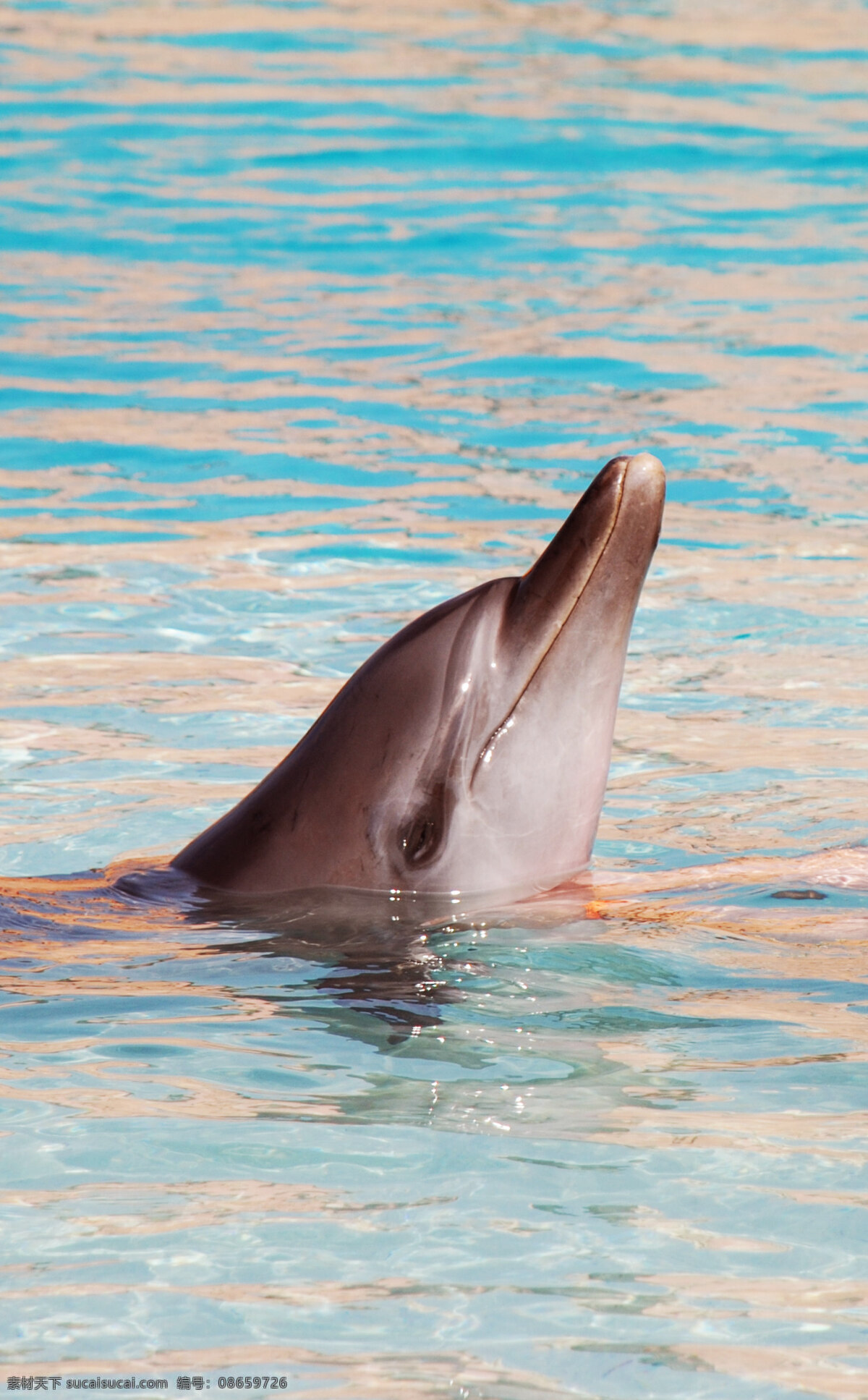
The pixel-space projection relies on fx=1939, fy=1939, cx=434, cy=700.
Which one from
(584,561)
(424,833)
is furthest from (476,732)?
(584,561)

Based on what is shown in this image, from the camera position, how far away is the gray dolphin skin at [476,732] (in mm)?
3893

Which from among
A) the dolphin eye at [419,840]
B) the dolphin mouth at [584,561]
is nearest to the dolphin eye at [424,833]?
the dolphin eye at [419,840]

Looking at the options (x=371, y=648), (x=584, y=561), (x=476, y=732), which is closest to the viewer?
(x=584, y=561)

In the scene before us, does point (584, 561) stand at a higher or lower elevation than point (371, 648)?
higher

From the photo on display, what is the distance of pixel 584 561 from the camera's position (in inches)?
152

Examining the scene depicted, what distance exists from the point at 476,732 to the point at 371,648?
3.13 m

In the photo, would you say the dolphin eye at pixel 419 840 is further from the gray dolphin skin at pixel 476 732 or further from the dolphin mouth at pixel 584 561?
the dolphin mouth at pixel 584 561

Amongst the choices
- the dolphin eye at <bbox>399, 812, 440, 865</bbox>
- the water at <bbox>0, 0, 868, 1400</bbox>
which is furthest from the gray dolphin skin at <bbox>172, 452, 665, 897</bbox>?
the water at <bbox>0, 0, 868, 1400</bbox>

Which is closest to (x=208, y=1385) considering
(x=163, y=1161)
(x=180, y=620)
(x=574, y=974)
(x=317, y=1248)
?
(x=317, y=1248)

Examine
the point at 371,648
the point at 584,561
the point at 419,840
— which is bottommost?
the point at 419,840

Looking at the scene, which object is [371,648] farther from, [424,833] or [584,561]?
[584,561]

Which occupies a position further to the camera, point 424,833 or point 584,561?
point 424,833

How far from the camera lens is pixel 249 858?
4.09m

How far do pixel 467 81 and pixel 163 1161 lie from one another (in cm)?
1618
